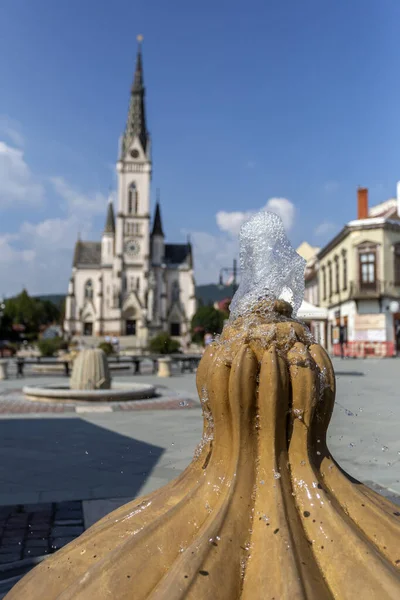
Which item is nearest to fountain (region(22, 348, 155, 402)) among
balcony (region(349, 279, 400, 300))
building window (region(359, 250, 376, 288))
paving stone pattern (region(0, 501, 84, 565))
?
paving stone pattern (region(0, 501, 84, 565))

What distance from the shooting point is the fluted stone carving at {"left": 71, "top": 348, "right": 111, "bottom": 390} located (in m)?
12.7

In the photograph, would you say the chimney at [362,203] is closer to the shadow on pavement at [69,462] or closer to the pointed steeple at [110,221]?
the shadow on pavement at [69,462]

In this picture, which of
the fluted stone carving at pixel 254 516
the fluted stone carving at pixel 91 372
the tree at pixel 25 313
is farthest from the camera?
the tree at pixel 25 313

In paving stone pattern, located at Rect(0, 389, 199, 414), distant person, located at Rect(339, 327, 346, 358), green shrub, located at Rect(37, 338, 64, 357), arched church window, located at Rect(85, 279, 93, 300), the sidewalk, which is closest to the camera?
the sidewalk

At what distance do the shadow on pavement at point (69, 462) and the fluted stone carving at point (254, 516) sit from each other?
9.19 ft

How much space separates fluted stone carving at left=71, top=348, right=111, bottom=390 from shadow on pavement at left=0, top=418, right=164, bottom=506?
12.4 feet

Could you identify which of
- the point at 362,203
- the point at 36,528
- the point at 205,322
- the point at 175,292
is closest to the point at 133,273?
the point at 175,292

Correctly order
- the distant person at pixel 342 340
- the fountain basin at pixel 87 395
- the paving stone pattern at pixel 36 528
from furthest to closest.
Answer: the distant person at pixel 342 340, the fountain basin at pixel 87 395, the paving stone pattern at pixel 36 528

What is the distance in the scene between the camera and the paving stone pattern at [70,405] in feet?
34.6

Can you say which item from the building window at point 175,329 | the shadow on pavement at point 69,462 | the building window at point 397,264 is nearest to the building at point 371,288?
the building window at point 397,264

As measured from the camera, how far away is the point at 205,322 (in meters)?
70.8

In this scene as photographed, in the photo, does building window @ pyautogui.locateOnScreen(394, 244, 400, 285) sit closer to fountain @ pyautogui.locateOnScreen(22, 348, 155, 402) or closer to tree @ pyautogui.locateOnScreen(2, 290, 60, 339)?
fountain @ pyautogui.locateOnScreen(22, 348, 155, 402)

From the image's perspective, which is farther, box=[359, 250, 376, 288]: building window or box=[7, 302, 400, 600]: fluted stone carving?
box=[359, 250, 376, 288]: building window

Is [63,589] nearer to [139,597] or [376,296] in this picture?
[139,597]
